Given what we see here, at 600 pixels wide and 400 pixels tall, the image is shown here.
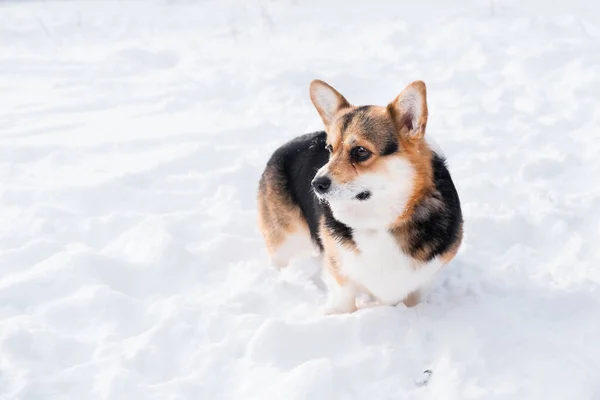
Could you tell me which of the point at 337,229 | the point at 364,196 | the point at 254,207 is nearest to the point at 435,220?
the point at 364,196

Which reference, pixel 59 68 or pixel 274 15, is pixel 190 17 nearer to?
pixel 274 15

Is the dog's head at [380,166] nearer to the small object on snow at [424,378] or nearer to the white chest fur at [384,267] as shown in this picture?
the white chest fur at [384,267]

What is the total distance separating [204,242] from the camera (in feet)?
13.0

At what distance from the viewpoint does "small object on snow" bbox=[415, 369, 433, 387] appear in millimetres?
2627

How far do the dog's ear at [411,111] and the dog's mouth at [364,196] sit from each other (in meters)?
0.36

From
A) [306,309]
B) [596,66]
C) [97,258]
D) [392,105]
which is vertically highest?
[392,105]

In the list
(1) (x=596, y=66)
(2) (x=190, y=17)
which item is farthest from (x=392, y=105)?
(2) (x=190, y=17)

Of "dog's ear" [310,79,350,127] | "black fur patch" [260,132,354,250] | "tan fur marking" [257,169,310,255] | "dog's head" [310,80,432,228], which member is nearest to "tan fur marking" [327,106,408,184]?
"dog's head" [310,80,432,228]

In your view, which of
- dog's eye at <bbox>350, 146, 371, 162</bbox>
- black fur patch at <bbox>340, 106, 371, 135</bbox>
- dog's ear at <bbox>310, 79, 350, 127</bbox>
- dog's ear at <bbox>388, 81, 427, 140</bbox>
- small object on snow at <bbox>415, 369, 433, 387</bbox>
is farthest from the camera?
dog's ear at <bbox>310, 79, 350, 127</bbox>

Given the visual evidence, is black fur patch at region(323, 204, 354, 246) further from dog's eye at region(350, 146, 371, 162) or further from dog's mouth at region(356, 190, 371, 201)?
dog's eye at region(350, 146, 371, 162)

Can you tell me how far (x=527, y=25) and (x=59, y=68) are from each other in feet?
19.0

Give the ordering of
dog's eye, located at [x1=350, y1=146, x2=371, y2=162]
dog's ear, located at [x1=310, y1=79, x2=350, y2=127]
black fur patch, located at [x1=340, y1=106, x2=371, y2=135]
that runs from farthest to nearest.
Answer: dog's ear, located at [x1=310, y1=79, x2=350, y2=127]
black fur patch, located at [x1=340, y1=106, x2=371, y2=135]
dog's eye, located at [x1=350, y1=146, x2=371, y2=162]

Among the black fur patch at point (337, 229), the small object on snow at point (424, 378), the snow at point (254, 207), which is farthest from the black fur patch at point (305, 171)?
the small object on snow at point (424, 378)

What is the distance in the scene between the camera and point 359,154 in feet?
9.39
